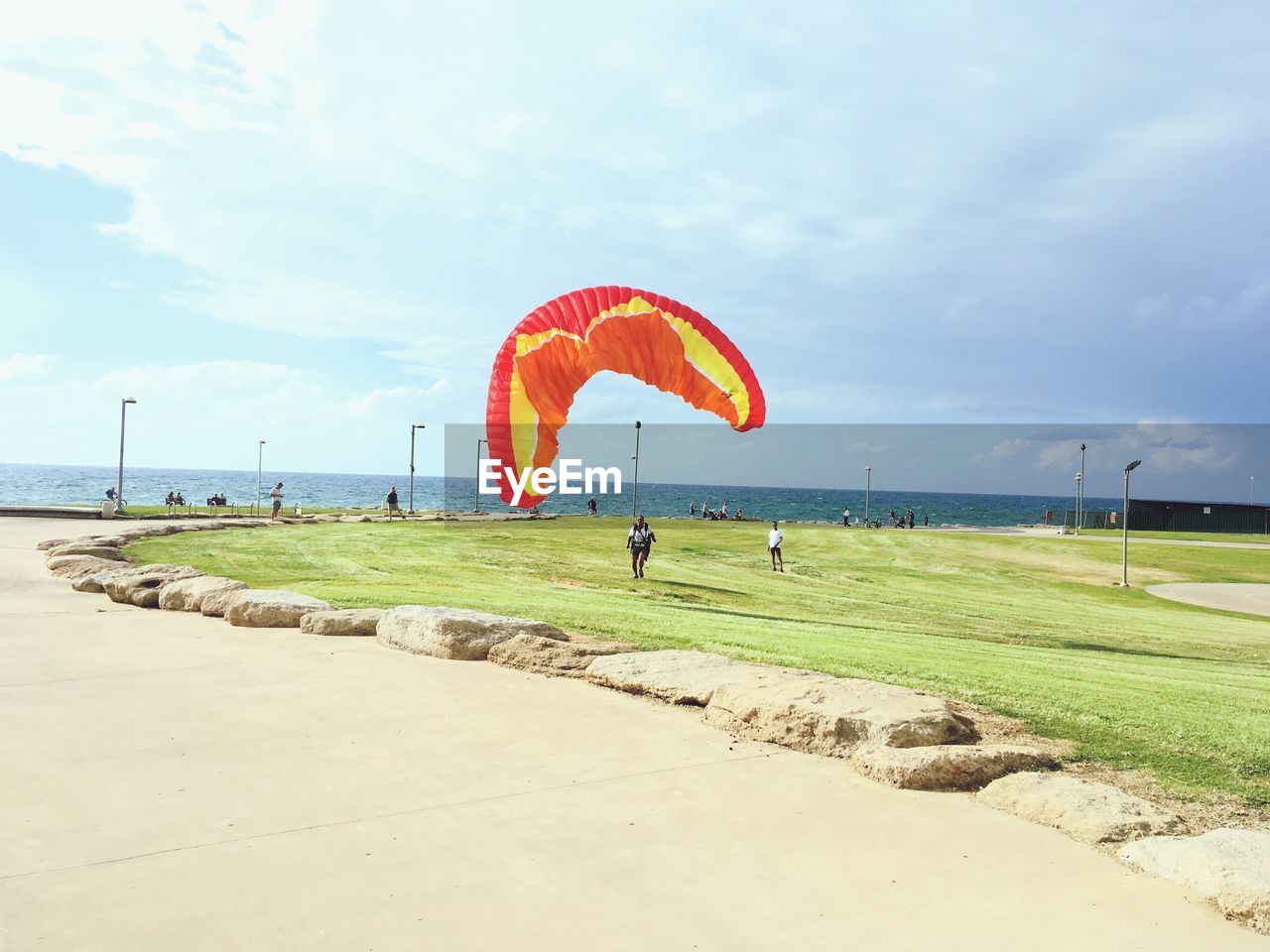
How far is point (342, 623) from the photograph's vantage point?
9.94m

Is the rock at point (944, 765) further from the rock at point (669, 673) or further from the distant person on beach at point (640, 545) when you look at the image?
the distant person on beach at point (640, 545)

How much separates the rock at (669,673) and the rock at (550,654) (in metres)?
0.24

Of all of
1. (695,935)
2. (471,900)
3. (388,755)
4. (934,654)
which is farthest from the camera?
(934,654)

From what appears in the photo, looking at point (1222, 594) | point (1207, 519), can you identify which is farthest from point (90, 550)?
point (1207, 519)

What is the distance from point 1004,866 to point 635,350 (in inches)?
463

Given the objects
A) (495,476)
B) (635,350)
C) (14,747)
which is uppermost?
(635,350)

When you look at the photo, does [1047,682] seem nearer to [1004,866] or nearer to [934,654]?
[934,654]

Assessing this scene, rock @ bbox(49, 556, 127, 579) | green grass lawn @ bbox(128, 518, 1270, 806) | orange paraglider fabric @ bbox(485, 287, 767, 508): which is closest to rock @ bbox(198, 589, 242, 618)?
green grass lawn @ bbox(128, 518, 1270, 806)

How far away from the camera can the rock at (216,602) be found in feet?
37.0

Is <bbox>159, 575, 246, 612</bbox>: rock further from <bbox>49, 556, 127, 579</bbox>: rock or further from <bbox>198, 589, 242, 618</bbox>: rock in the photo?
<bbox>49, 556, 127, 579</bbox>: rock

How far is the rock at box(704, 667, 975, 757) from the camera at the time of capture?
572 cm

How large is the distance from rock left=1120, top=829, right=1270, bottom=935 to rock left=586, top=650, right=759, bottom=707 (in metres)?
3.20

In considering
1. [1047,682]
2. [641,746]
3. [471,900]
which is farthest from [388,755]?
[1047,682]

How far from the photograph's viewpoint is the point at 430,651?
28.7 ft
